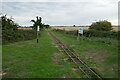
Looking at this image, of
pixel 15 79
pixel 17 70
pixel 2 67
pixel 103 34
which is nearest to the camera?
pixel 15 79

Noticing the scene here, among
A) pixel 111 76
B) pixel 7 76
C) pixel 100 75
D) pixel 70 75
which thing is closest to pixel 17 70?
pixel 7 76

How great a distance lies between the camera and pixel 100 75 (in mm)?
6910

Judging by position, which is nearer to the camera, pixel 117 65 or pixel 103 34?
→ pixel 117 65

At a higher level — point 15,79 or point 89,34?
point 89,34

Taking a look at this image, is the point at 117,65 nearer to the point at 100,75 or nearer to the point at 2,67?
the point at 100,75

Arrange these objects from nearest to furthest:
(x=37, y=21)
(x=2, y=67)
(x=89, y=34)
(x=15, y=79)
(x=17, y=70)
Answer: (x=15, y=79) → (x=17, y=70) → (x=2, y=67) → (x=89, y=34) → (x=37, y=21)

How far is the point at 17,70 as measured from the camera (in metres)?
7.30

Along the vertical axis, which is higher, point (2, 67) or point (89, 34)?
point (89, 34)

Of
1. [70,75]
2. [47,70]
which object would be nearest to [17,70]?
[47,70]

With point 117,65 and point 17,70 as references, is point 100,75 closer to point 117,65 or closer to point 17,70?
point 117,65

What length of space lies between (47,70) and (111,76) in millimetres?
3074

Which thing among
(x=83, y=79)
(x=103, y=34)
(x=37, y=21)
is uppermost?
(x=37, y=21)

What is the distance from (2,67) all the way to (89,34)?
1038 inches

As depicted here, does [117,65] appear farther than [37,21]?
No
